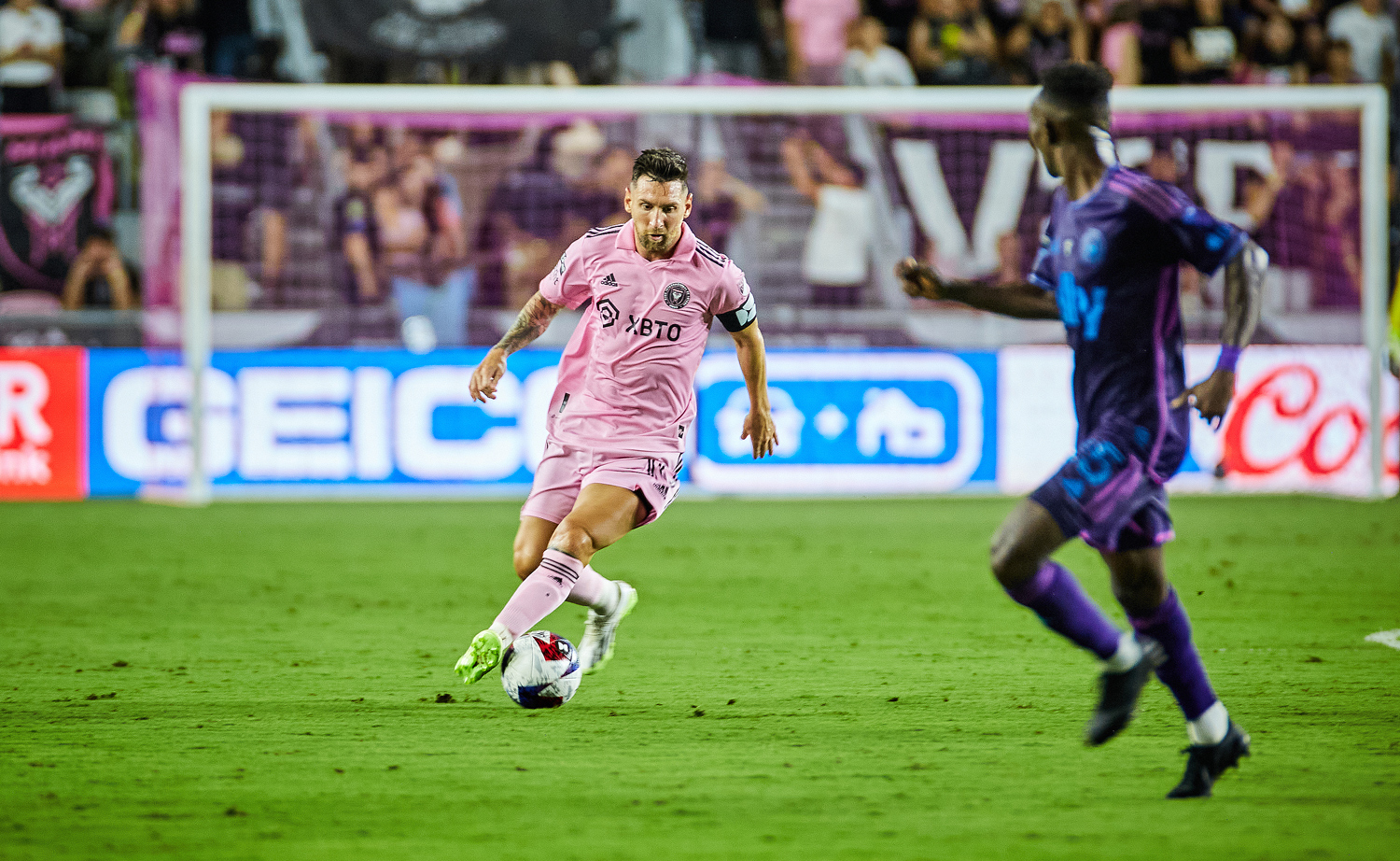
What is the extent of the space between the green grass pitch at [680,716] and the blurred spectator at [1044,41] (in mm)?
7119

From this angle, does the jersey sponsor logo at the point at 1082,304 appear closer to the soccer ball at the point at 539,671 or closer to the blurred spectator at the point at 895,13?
the soccer ball at the point at 539,671

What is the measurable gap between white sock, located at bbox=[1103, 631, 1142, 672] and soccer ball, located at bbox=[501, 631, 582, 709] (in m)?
1.80

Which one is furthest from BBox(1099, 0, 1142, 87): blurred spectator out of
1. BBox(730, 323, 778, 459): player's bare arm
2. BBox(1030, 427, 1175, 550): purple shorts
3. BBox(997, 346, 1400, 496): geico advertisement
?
BBox(1030, 427, 1175, 550): purple shorts

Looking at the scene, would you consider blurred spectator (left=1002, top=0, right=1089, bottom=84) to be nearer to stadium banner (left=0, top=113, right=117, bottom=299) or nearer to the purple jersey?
stadium banner (left=0, top=113, right=117, bottom=299)

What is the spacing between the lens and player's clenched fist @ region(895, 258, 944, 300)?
461cm

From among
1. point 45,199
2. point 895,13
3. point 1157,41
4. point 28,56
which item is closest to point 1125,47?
point 1157,41

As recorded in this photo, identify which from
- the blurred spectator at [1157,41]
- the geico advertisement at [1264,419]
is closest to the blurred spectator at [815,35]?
the blurred spectator at [1157,41]

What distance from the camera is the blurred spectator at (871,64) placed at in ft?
49.4

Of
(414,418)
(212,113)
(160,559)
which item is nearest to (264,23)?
(212,113)

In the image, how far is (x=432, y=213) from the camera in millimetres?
14023

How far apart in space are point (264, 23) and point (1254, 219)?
9073 millimetres

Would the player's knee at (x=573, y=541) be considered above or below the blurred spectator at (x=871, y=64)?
below

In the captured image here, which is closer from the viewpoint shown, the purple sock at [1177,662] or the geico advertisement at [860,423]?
the purple sock at [1177,662]

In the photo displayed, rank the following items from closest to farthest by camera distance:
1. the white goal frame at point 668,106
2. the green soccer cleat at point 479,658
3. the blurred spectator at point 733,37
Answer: the green soccer cleat at point 479,658, the white goal frame at point 668,106, the blurred spectator at point 733,37
